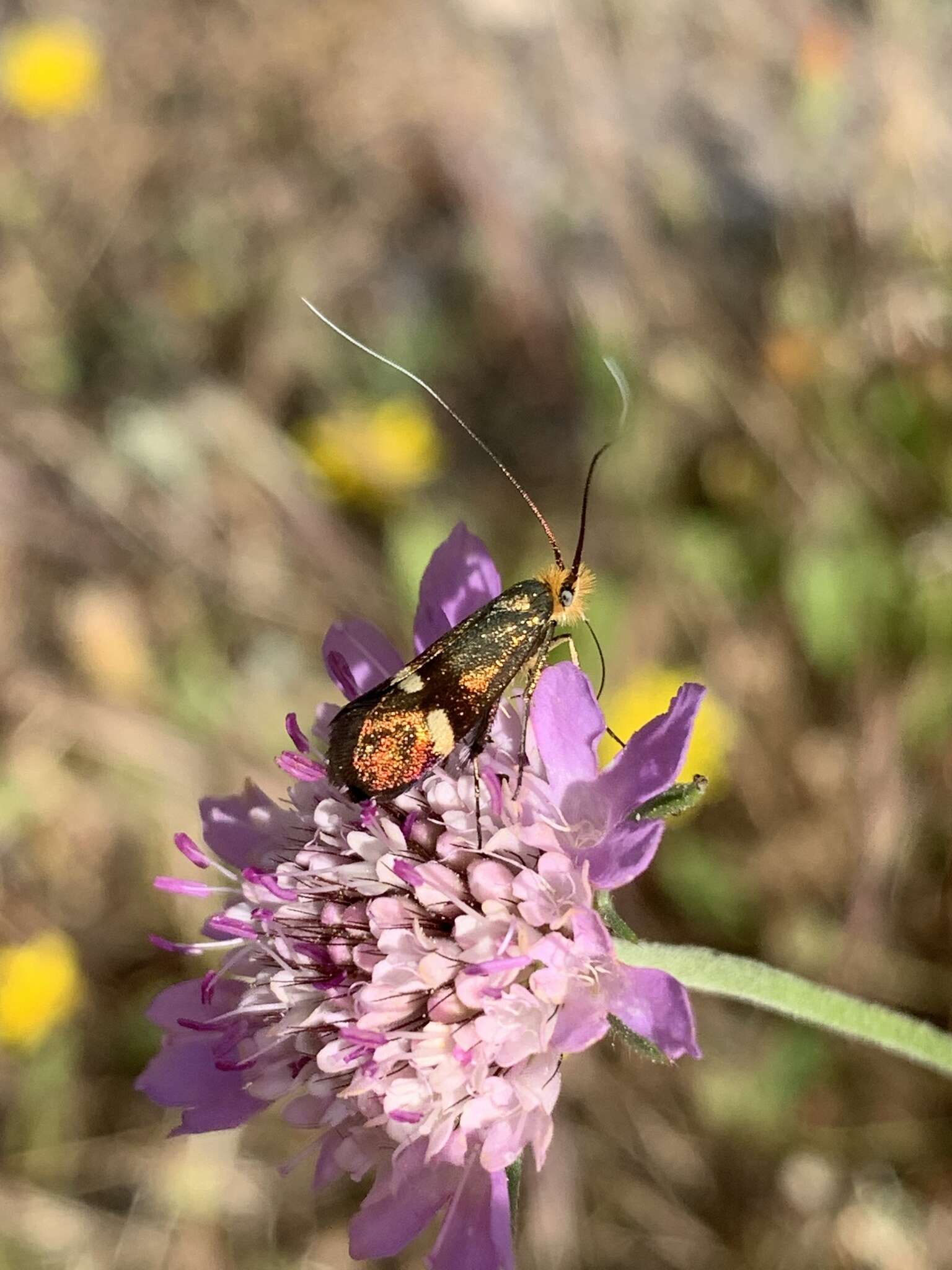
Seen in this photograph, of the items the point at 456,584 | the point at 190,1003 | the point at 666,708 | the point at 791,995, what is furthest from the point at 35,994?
the point at 791,995

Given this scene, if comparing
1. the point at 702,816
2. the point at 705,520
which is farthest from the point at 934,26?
the point at 702,816

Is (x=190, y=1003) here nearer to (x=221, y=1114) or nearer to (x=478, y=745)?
(x=221, y=1114)

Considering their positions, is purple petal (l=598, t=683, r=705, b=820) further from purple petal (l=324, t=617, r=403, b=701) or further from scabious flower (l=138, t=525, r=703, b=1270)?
purple petal (l=324, t=617, r=403, b=701)

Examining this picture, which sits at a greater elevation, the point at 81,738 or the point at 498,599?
the point at 498,599

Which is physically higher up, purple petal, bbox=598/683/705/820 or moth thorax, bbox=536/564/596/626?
moth thorax, bbox=536/564/596/626

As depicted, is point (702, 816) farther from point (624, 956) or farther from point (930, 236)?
point (930, 236)

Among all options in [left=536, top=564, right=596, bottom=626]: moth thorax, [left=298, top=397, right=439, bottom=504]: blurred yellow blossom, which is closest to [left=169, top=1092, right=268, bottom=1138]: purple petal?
[left=536, top=564, right=596, bottom=626]: moth thorax
